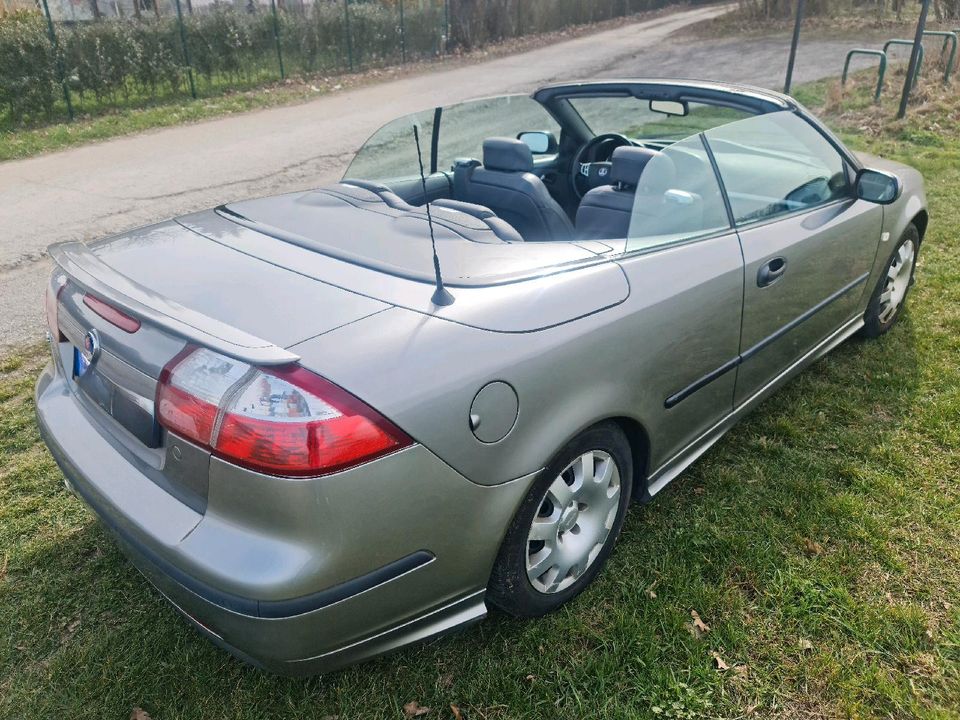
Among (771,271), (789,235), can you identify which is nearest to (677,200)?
(771,271)

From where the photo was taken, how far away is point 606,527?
253 centimetres

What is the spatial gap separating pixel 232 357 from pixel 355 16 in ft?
57.8

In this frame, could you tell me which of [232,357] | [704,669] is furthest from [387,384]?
[704,669]

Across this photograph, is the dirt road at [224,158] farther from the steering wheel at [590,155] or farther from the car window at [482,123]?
the steering wheel at [590,155]

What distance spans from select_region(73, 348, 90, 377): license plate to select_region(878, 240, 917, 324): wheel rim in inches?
151

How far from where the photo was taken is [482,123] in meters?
4.24

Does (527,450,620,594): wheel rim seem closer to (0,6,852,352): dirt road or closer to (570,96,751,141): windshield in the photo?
(570,96,751,141): windshield

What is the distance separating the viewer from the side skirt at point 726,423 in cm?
276

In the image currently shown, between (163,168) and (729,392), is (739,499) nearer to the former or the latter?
(729,392)

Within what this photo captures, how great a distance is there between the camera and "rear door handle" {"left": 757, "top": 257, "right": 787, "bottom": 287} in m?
2.90

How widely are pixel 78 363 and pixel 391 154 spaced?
1.81m

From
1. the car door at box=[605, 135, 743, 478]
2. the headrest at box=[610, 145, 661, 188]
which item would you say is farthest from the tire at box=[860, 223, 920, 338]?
the headrest at box=[610, 145, 661, 188]

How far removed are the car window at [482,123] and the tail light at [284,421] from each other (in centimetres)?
188

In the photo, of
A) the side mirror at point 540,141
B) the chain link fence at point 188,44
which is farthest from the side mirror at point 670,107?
the chain link fence at point 188,44
